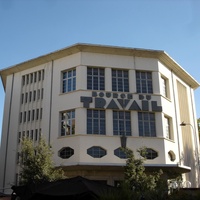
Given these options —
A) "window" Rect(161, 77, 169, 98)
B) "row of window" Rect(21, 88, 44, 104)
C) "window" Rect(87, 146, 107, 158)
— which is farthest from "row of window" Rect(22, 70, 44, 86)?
"window" Rect(161, 77, 169, 98)

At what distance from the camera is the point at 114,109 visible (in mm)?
24328

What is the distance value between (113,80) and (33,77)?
7.43 m

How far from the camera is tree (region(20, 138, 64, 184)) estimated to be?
1821 centimetres

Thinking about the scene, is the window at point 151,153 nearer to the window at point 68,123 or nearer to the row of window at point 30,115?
the window at point 68,123

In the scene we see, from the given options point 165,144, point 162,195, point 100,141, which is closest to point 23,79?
point 100,141

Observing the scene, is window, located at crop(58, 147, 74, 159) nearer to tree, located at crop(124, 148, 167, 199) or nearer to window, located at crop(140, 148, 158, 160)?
window, located at crop(140, 148, 158, 160)

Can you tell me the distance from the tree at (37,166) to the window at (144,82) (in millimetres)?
9791

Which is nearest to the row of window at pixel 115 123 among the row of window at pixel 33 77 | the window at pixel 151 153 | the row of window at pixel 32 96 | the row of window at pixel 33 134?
the window at pixel 151 153

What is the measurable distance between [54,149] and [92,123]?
3535mm

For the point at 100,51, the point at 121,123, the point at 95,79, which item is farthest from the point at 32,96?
the point at 121,123

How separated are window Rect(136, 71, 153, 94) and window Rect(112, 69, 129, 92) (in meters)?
0.95

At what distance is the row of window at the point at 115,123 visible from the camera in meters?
23.9

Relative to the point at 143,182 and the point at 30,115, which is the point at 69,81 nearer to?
the point at 30,115

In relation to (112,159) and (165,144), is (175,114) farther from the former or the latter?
(112,159)
